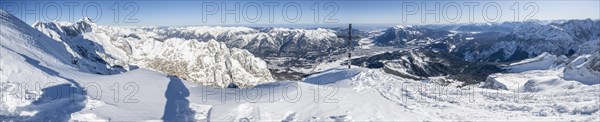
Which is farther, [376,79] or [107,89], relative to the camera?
[376,79]

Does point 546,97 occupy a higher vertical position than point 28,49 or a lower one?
lower

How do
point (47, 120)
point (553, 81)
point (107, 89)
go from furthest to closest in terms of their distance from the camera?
point (553, 81) < point (107, 89) < point (47, 120)

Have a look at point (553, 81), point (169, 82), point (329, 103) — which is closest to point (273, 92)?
point (329, 103)

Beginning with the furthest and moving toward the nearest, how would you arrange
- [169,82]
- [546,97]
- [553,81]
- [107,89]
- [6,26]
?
[553,81], [6,26], [169,82], [546,97], [107,89]

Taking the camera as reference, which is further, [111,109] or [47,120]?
[111,109]

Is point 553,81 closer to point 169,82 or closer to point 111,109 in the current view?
point 169,82

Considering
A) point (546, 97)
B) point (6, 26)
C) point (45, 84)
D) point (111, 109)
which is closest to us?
point (111, 109)

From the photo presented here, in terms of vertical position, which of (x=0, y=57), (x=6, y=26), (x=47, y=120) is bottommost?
(x=47, y=120)

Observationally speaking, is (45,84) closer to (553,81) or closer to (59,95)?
(59,95)

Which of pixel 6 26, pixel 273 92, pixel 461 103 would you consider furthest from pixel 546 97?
pixel 6 26
